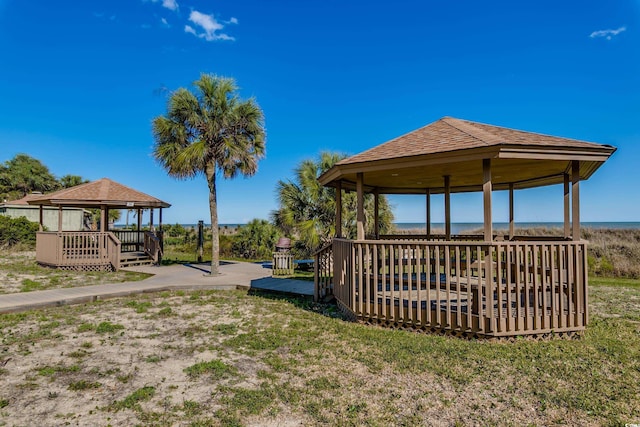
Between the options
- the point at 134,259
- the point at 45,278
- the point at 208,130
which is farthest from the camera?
the point at 134,259


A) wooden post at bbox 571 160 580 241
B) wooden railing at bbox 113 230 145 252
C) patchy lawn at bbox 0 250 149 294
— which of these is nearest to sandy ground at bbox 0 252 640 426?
wooden post at bbox 571 160 580 241

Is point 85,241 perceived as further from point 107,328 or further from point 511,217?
point 511,217

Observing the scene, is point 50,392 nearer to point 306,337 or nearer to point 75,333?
point 75,333

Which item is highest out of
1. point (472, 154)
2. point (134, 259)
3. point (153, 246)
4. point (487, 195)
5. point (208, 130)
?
point (208, 130)

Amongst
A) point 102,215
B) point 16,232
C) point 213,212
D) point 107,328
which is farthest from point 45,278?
point 16,232

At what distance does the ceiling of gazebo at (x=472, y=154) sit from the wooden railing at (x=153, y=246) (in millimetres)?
9084

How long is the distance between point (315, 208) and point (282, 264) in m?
2.42

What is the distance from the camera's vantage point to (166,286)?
8359mm

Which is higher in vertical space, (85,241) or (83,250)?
(85,241)

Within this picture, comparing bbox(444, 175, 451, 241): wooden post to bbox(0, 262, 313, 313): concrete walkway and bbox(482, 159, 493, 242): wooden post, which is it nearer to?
bbox(482, 159, 493, 242): wooden post

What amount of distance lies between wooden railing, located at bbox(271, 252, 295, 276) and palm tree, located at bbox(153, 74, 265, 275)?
183 centimetres

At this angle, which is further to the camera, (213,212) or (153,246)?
(153,246)

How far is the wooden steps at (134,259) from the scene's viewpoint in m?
12.6

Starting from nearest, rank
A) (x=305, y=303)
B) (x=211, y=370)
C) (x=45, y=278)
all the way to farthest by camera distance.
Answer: (x=211, y=370) → (x=305, y=303) → (x=45, y=278)
